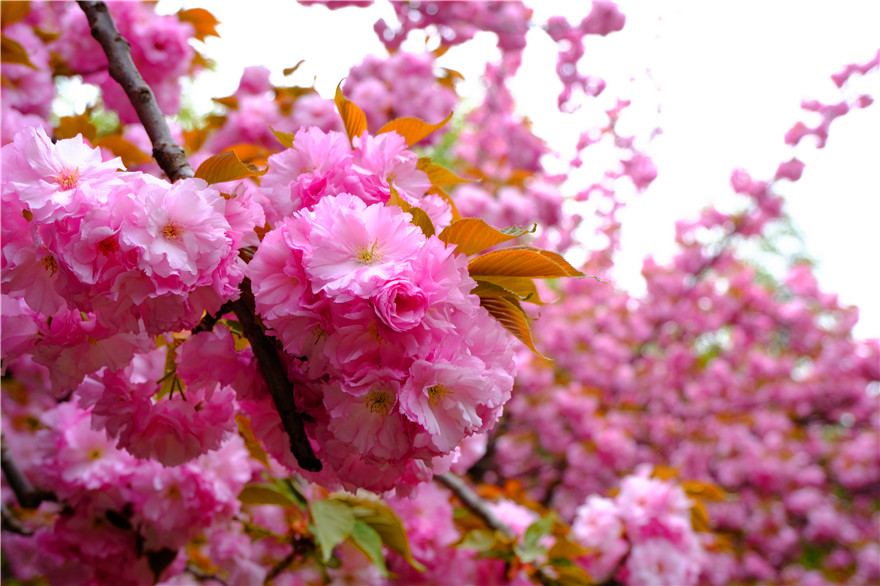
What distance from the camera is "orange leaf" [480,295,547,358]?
0.72 metres

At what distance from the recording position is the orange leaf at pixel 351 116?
835 mm

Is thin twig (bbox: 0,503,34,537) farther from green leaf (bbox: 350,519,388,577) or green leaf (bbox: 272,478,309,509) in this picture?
Answer: green leaf (bbox: 350,519,388,577)

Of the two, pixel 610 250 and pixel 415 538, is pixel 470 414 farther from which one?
pixel 610 250

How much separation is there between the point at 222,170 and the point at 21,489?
106cm

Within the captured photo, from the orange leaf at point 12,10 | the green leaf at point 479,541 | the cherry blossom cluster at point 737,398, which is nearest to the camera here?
the orange leaf at point 12,10

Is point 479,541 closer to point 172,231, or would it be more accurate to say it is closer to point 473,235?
point 473,235

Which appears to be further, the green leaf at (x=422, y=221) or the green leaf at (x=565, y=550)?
the green leaf at (x=565, y=550)

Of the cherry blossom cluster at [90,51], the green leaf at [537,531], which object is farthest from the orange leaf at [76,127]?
the green leaf at [537,531]

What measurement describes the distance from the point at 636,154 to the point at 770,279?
1118 centimetres

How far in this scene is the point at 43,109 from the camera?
5.62 feet

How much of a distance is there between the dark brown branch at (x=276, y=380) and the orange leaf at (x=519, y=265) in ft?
0.81

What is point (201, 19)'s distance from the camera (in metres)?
1.62

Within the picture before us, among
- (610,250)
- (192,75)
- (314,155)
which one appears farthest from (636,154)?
(314,155)

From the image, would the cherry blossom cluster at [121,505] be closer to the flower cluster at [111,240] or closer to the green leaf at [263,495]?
the green leaf at [263,495]
